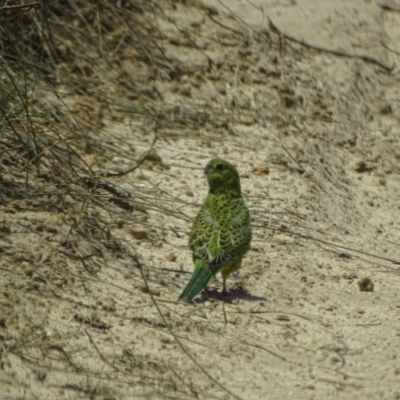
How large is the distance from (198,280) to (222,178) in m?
0.88

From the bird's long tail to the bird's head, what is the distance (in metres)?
0.73

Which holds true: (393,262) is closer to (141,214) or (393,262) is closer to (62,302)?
(141,214)

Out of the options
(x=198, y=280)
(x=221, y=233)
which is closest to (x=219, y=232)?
(x=221, y=233)

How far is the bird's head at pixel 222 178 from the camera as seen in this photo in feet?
26.6

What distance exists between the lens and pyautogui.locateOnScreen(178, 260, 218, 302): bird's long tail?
746 centimetres

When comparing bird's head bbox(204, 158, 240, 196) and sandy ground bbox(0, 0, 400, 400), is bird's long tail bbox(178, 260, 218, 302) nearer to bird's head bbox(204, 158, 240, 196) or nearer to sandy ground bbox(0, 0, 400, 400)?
sandy ground bbox(0, 0, 400, 400)

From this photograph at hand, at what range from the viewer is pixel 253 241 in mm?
8641

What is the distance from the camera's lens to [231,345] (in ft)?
23.3

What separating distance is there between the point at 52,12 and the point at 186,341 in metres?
3.80

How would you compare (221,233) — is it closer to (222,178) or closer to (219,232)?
(219,232)

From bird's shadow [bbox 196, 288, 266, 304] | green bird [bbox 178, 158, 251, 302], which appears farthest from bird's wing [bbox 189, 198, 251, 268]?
bird's shadow [bbox 196, 288, 266, 304]

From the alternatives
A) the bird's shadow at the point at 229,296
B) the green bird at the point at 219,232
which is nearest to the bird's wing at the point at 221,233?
the green bird at the point at 219,232

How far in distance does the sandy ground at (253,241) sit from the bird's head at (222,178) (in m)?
0.49

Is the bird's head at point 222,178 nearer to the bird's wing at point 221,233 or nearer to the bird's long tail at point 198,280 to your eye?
the bird's wing at point 221,233
